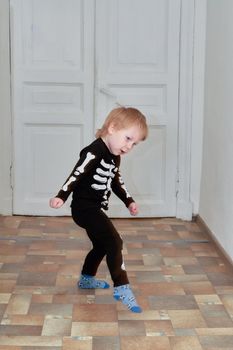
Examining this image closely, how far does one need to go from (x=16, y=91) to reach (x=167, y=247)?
1.59 meters

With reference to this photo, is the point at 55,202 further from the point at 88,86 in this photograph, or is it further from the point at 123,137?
the point at 88,86

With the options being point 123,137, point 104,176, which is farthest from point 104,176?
point 123,137

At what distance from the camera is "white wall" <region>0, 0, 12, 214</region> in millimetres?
4191

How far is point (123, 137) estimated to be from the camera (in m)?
2.62

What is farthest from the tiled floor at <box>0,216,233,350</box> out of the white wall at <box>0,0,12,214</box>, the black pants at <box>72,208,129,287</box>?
the white wall at <box>0,0,12,214</box>

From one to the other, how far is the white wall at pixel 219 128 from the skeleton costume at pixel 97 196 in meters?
0.90

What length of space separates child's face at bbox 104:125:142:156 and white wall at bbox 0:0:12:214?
71.9 inches

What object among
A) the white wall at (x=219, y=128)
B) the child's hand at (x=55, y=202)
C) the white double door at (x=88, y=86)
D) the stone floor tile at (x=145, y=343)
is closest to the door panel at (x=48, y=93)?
the white double door at (x=88, y=86)

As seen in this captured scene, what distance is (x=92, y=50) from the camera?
4.23m

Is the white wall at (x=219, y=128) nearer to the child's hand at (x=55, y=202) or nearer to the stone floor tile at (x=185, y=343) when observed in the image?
the stone floor tile at (x=185, y=343)

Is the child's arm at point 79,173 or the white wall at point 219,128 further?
the white wall at point 219,128

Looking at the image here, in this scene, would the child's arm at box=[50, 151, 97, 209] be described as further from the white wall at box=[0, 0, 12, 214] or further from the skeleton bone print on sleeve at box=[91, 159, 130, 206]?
the white wall at box=[0, 0, 12, 214]

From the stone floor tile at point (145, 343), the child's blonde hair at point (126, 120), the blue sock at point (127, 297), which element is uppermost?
the child's blonde hair at point (126, 120)

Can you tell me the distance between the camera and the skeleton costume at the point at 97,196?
2.64m
